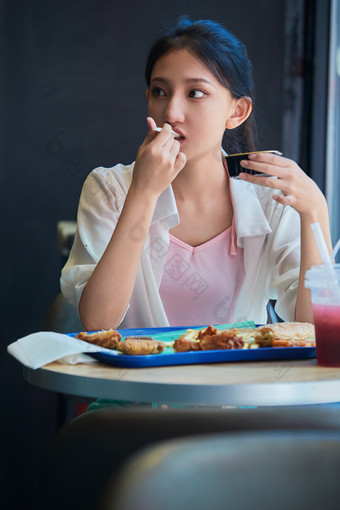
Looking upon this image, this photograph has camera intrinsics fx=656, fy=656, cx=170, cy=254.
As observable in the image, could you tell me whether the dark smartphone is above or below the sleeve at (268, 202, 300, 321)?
above

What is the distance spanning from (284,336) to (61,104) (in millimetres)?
2288

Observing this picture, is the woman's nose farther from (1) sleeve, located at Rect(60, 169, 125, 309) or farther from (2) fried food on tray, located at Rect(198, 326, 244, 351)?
(2) fried food on tray, located at Rect(198, 326, 244, 351)

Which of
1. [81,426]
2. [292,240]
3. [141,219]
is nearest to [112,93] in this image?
[292,240]

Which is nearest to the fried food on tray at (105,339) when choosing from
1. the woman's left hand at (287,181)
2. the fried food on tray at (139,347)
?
the fried food on tray at (139,347)

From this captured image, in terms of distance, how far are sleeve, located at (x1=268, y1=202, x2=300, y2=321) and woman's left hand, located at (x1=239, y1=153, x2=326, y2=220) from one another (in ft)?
0.76

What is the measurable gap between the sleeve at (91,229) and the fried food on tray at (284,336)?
0.49m

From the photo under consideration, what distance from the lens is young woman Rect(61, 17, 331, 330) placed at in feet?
→ 4.97

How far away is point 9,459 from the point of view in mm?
2715

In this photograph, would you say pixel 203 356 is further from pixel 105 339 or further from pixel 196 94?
pixel 196 94

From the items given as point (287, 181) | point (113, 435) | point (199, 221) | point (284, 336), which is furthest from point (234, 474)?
point (199, 221)

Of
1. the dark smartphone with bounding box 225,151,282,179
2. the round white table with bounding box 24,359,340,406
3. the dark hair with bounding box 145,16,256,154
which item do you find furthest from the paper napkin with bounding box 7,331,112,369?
the dark hair with bounding box 145,16,256,154

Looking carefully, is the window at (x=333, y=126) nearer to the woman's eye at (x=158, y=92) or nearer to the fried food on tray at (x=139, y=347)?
the woman's eye at (x=158, y=92)

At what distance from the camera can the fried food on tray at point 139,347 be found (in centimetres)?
96

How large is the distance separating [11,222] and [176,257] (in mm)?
1602
